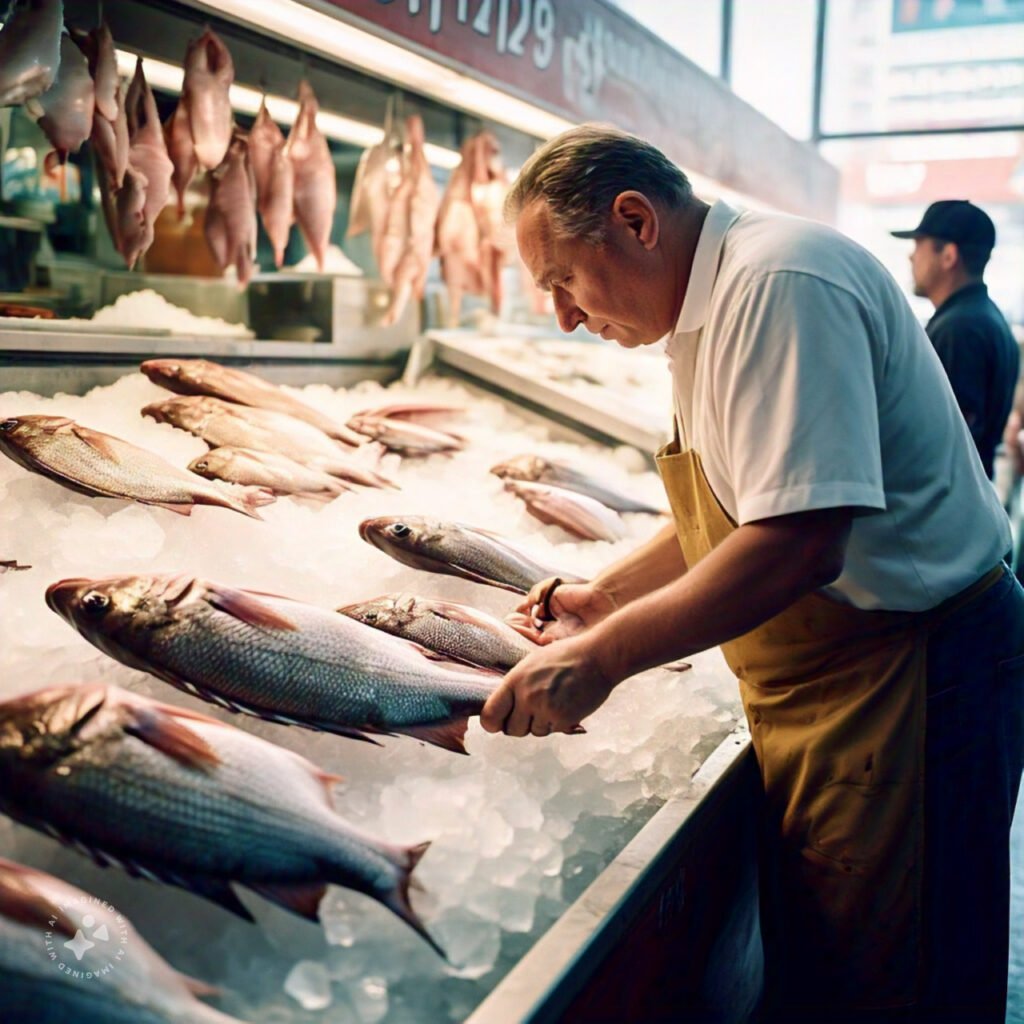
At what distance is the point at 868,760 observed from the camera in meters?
1.67

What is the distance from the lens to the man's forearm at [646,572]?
1.99m

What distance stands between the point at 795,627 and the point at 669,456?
368 millimetres

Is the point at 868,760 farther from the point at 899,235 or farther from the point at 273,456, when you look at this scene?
the point at 899,235

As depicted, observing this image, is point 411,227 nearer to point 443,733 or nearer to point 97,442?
point 97,442

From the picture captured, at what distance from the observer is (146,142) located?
2711 mm

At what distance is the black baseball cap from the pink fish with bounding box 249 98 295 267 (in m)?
2.64

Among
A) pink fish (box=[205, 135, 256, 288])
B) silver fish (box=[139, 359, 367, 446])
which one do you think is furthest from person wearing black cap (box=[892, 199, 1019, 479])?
pink fish (box=[205, 135, 256, 288])

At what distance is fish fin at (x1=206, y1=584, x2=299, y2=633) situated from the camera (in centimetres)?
144

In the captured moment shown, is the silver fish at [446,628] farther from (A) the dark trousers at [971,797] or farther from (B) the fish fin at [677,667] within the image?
(A) the dark trousers at [971,797]

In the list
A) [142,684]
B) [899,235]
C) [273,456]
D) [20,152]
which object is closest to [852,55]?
[899,235]

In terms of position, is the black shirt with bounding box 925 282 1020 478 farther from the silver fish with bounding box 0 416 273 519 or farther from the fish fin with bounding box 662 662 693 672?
the silver fish with bounding box 0 416 273 519

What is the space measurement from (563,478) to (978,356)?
2.05 m

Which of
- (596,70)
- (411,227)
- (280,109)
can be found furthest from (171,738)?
(596,70)

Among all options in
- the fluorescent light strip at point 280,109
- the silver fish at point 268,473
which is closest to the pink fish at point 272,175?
the fluorescent light strip at point 280,109
